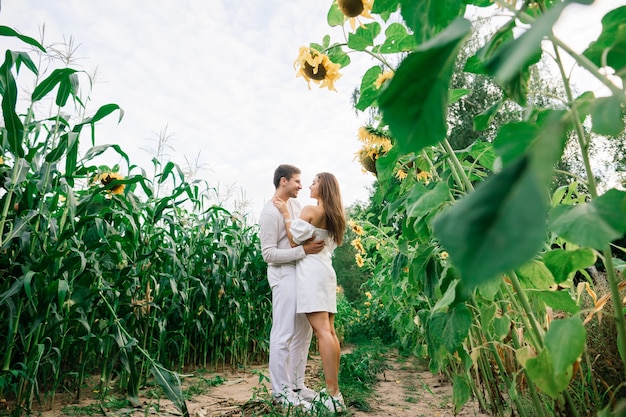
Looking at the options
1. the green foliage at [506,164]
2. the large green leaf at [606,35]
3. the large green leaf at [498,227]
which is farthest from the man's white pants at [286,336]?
the large green leaf at [498,227]

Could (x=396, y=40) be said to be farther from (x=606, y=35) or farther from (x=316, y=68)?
(x=606, y=35)

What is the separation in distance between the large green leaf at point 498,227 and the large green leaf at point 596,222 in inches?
12.0

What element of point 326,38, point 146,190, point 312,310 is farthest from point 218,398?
point 326,38

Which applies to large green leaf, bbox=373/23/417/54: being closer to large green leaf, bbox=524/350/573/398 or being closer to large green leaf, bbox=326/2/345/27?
large green leaf, bbox=326/2/345/27

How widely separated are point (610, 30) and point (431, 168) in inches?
31.9

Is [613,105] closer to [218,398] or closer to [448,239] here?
[448,239]

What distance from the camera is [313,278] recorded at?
300cm

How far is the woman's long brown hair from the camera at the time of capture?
3.19 m

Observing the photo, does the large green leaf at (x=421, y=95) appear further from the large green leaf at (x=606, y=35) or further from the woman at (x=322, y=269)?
the woman at (x=322, y=269)

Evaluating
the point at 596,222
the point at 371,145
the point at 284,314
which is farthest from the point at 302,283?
the point at 596,222

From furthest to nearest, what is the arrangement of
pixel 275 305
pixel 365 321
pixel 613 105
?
pixel 365 321, pixel 275 305, pixel 613 105

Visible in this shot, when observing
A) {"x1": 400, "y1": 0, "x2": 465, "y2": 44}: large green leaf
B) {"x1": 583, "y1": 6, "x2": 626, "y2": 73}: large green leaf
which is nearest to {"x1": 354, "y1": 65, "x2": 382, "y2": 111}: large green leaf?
{"x1": 583, "y1": 6, "x2": 626, "y2": 73}: large green leaf

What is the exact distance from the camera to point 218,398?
306cm

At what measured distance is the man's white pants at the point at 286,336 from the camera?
3.02m
